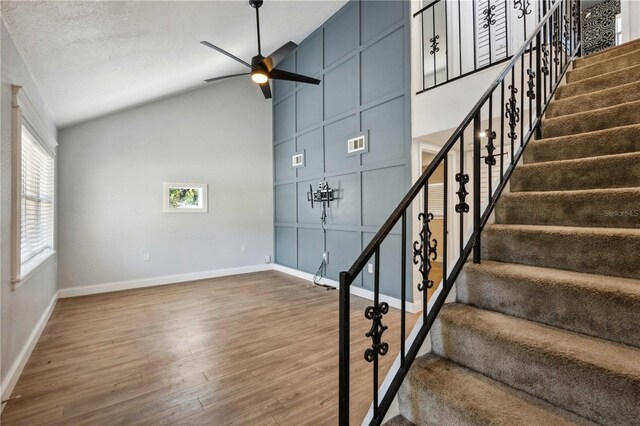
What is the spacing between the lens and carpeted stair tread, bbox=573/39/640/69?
289cm

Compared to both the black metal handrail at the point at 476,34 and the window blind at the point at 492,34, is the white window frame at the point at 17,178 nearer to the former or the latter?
the black metal handrail at the point at 476,34

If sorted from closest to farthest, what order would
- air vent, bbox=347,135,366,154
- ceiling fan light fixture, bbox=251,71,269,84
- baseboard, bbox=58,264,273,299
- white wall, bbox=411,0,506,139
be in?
white wall, bbox=411,0,506,139 → ceiling fan light fixture, bbox=251,71,269,84 → air vent, bbox=347,135,366,154 → baseboard, bbox=58,264,273,299

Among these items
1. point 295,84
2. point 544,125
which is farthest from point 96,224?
point 544,125

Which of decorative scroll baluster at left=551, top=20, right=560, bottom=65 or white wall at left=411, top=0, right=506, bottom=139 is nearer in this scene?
decorative scroll baluster at left=551, top=20, right=560, bottom=65

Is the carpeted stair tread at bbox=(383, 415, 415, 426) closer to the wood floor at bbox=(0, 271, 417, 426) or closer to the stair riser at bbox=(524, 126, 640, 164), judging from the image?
the wood floor at bbox=(0, 271, 417, 426)

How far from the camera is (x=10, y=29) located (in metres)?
2.13

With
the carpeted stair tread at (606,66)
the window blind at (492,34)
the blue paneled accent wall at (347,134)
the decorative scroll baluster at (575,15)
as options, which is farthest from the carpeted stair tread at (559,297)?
the window blind at (492,34)

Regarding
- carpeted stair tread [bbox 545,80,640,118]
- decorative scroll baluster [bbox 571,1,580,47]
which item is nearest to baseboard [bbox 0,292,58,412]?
carpeted stair tread [bbox 545,80,640,118]

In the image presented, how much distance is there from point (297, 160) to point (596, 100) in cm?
438

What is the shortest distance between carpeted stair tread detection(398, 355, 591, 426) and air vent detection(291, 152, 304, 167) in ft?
15.4

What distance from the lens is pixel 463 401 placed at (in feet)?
3.77

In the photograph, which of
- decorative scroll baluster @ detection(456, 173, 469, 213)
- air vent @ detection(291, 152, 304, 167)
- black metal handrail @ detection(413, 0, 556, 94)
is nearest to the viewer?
decorative scroll baluster @ detection(456, 173, 469, 213)

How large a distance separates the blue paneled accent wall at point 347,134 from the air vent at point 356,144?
0.10 metres

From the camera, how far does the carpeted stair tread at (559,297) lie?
1149 millimetres
